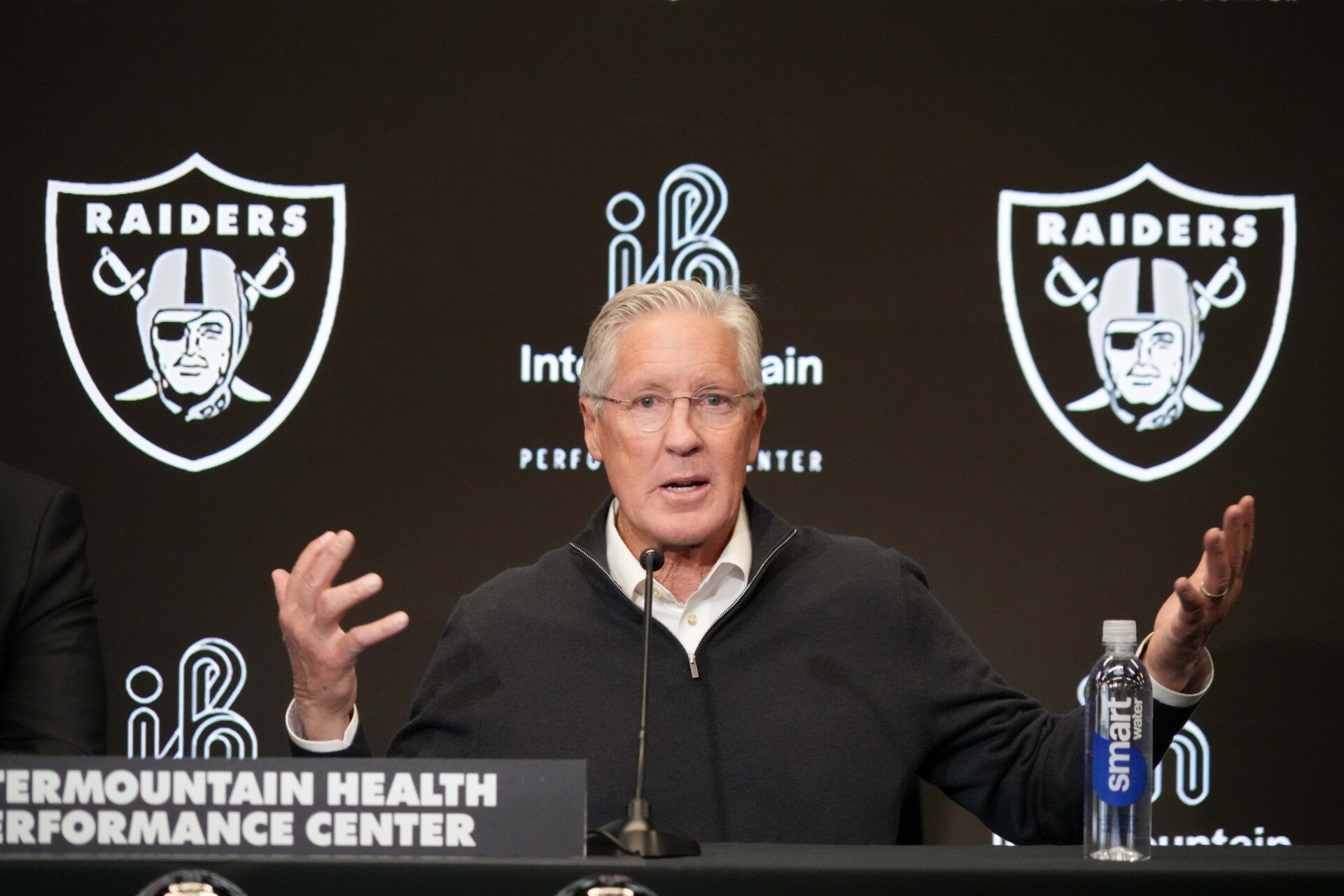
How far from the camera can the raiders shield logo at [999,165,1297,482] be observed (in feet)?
10.9

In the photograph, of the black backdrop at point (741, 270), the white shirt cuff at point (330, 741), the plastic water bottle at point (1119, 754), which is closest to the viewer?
the plastic water bottle at point (1119, 754)

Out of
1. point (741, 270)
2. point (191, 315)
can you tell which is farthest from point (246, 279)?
point (741, 270)

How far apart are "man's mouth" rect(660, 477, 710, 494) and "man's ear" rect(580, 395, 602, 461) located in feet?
0.48

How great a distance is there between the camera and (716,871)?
4.44 ft

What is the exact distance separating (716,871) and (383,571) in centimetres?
210

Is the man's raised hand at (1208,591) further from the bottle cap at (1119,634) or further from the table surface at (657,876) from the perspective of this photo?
the table surface at (657,876)

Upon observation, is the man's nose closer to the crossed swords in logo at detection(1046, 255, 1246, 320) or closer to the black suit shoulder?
the black suit shoulder

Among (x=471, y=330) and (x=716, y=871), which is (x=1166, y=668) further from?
(x=471, y=330)

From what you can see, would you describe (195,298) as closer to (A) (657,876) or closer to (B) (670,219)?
(B) (670,219)

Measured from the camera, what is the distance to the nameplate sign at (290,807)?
1.38 metres

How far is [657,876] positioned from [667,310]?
1.18 m

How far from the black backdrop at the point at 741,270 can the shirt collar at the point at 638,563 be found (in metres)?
0.92

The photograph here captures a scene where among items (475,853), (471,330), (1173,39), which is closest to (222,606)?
(471,330)

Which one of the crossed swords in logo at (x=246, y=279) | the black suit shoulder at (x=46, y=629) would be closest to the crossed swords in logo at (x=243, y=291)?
the crossed swords in logo at (x=246, y=279)
